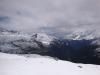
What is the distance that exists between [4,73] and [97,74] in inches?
291

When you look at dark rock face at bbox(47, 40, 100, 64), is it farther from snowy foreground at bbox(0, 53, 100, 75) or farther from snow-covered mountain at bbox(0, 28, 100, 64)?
snowy foreground at bbox(0, 53, 100, 75)

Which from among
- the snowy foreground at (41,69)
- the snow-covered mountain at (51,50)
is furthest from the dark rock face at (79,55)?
the snowy foreground at (41,69)

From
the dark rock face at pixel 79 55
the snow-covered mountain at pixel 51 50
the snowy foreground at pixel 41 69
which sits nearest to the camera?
the snowy foreground at pixel 41 69

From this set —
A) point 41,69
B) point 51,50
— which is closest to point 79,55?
point 51,50

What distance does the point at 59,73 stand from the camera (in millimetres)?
10523

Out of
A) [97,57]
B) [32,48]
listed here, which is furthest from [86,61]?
[32,48]

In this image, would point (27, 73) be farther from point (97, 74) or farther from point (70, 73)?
point (97, 74)

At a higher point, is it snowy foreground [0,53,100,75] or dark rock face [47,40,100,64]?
snowy foreground [0,53,100,75]

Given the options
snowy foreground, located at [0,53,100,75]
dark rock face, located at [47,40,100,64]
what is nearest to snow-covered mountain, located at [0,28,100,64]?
dark rock face, located at [47,40,100,64]

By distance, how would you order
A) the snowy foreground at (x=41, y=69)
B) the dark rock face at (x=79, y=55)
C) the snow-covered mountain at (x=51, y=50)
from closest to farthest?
the snowy foreground at (x=41, y=69), the dark rock face at (x=79, y=55), the snow-covered mountain at (x=51, y=50)

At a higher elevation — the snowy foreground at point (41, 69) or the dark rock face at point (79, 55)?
the snowy foreground at point (41, 69)

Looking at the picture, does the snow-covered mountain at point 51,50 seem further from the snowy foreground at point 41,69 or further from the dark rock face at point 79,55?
the snowy foreground at point 41,69

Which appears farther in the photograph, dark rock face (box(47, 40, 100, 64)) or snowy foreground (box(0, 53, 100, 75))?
dark rock face (box(47, 40, 100, 64))

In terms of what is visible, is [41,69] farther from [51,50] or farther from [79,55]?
[51,50]
